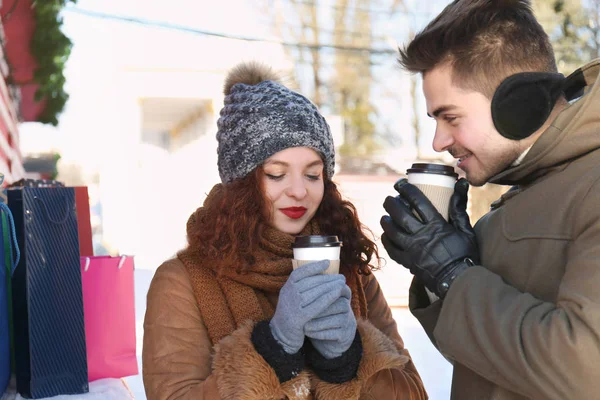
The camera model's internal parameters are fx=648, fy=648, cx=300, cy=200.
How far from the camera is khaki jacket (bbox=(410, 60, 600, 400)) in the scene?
1115 mm

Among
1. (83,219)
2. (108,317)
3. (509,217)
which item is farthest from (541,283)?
(83,219)

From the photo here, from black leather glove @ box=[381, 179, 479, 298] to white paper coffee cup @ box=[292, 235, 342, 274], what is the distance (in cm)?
13

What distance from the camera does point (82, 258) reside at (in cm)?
223

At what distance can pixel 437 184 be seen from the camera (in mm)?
1477

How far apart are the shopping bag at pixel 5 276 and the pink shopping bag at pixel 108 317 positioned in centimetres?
37

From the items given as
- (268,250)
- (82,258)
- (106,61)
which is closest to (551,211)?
(268,250)

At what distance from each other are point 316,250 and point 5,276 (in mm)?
948

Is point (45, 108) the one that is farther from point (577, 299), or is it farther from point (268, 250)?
point (577, 299)

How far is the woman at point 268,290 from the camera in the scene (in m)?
1.50

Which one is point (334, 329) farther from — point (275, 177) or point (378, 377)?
point (275, 177)

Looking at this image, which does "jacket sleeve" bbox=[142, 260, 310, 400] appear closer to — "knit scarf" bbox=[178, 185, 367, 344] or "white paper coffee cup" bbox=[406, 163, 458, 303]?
"knit scarf" bbox=[178, 185, 367, 344]

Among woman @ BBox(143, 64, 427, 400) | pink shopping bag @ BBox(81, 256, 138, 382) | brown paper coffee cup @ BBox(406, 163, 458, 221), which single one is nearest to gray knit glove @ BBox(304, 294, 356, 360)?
woman @ BBox(143, 64, 427, 400)

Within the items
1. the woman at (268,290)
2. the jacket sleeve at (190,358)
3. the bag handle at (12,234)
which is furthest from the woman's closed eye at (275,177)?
the bag handle at (12,234)

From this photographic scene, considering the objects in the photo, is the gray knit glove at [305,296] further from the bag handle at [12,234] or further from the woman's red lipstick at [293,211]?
the bag handle at [12,234]
